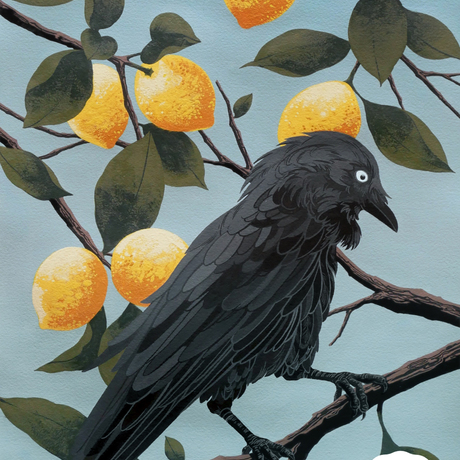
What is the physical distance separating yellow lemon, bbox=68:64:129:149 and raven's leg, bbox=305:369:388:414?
2.05ft

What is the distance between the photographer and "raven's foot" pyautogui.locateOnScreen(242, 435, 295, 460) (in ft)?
2.71

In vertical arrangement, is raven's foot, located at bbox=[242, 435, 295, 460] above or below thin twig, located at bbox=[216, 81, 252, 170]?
below

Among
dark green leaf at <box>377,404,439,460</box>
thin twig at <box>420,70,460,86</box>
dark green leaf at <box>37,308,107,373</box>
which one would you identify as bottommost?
dark green leaf at <box>37,308,107,373</box>

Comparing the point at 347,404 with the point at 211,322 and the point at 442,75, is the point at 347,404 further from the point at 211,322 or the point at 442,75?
the point at 442,75

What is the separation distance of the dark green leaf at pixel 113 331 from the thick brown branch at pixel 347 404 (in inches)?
11.0

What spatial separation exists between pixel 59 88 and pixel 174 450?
76 centimetres

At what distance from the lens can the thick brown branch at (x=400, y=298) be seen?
850mm

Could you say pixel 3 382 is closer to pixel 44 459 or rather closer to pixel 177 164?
pixel 44 459

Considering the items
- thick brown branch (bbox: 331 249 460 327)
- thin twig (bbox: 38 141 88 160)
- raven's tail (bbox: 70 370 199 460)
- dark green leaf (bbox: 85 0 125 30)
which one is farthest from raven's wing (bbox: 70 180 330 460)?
dark green leaf (bbox: 85 0 125 30)

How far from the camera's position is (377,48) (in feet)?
2.78

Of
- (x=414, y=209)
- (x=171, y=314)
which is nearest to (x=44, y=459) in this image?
(x=171, y=314)

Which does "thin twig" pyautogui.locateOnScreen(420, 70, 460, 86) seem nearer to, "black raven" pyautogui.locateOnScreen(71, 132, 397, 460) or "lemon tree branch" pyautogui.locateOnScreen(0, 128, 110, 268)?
"black raven" pyautogui.locateOnScreen(71, 132, 397, 460)

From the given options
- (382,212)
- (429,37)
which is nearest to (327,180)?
(382,212)

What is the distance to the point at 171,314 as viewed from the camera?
0.79 m
